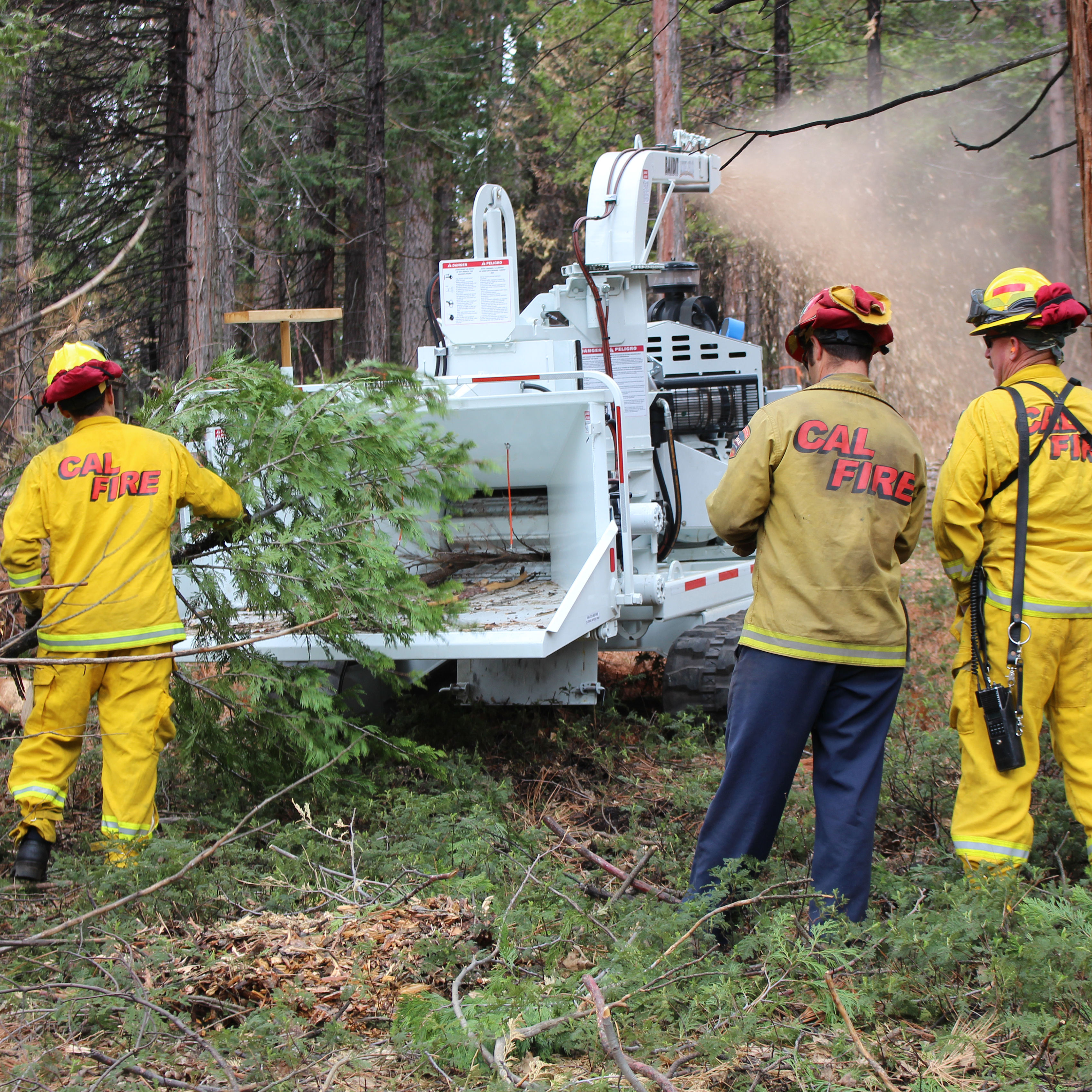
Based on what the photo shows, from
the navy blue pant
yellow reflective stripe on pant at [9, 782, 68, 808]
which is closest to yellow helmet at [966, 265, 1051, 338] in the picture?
the navy blue pant

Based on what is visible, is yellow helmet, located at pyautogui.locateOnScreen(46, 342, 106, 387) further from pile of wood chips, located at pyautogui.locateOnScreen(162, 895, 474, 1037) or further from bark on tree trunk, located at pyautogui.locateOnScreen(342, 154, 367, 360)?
bark on tree trunk, located at pyautogui.locateOnScreen(342, 154, 367, 360)

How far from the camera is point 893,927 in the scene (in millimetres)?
3041

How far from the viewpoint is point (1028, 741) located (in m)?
3.50

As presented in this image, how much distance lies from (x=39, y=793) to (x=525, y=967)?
80.7 inches

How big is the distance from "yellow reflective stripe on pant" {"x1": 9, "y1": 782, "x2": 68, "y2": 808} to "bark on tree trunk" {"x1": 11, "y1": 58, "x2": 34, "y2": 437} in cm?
143

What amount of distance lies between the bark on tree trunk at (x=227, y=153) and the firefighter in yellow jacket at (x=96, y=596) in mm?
5679

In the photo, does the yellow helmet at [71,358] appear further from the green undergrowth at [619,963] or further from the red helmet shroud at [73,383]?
the green undergrowth at [619,963]

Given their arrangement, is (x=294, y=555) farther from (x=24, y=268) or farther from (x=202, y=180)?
(x=24, y=268)

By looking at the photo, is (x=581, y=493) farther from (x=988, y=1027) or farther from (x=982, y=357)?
(x=982, y=357)

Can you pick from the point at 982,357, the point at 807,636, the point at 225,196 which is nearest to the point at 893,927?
the point at 807,636

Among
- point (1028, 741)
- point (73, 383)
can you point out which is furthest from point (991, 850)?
point (73, 383)

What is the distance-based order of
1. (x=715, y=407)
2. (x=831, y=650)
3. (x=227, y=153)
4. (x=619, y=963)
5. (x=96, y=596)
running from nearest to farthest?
1. (x=619, y=963)
2. (x=831, y=650)
3. (x=96, y=596)
4. (x=715, y=407)
5. (x=227, y=153)

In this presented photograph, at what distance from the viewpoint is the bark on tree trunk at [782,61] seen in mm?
16672

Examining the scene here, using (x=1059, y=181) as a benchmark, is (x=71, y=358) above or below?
below
